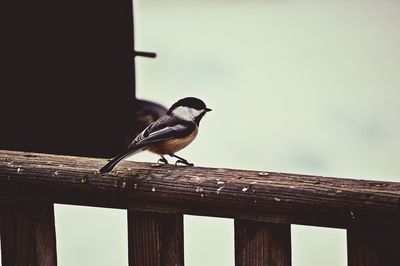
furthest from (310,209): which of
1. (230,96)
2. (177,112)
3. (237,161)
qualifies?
(230,96)

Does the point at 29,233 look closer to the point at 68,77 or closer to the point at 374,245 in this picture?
the point at 374,245

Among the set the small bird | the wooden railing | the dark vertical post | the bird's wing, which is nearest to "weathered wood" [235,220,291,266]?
the wooden railing

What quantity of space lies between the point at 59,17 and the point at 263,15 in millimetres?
9406

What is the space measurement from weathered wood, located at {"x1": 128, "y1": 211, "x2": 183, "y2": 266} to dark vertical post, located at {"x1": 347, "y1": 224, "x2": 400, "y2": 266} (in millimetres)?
363

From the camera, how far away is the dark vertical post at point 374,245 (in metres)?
1.51

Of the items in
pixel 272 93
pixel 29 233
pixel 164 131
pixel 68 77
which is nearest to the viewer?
pixel 29 233

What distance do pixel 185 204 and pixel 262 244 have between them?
0.17 metres

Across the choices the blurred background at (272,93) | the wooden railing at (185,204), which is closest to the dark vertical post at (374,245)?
the wooden railing at (185,204)

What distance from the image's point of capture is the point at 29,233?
Result: 1.87 meters

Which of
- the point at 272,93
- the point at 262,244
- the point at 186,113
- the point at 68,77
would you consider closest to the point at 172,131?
the point at 186,113

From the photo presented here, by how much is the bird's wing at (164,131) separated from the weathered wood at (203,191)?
8.5 inches

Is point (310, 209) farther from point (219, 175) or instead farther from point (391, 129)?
point (391, 129)

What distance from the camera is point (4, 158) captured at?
74.0 inches

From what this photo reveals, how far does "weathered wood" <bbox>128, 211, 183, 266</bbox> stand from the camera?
171 centimetres
